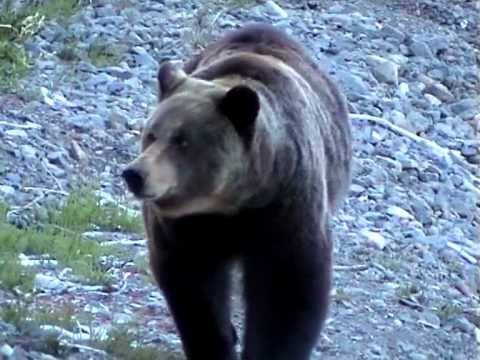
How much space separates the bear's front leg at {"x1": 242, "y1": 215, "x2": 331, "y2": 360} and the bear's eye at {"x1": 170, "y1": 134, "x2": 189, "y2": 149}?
0.58 m

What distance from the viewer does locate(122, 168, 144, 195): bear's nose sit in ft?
18.6

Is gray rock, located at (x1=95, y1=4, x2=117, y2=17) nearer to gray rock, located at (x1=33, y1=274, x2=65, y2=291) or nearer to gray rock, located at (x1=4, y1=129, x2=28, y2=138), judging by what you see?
gray rock, located at (x1=4, y1=129, x2=28, y2=138)

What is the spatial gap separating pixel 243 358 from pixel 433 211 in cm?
389

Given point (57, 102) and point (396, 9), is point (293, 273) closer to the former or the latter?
point (57, 102)

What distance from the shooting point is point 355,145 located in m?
11.3

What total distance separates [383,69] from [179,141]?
759 centimetres

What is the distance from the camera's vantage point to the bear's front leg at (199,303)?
21.5 feet

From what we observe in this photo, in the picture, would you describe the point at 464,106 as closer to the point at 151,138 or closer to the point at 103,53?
the point at 103,53

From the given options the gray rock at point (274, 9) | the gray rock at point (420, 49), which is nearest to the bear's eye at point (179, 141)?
the gray rock at point (274, 9)

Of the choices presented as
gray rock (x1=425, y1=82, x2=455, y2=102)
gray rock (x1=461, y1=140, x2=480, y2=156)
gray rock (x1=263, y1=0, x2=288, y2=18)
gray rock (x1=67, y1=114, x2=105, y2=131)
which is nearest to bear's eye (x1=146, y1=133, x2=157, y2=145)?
gray rock (x1=67, y1=114, x2=105, y2=131)

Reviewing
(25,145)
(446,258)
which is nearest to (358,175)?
(446,258)

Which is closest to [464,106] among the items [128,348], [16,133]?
[16,133]

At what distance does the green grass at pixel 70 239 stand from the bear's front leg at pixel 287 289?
55.2 inches

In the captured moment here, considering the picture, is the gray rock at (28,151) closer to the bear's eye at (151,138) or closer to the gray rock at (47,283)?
the gray rock at (47,283)
